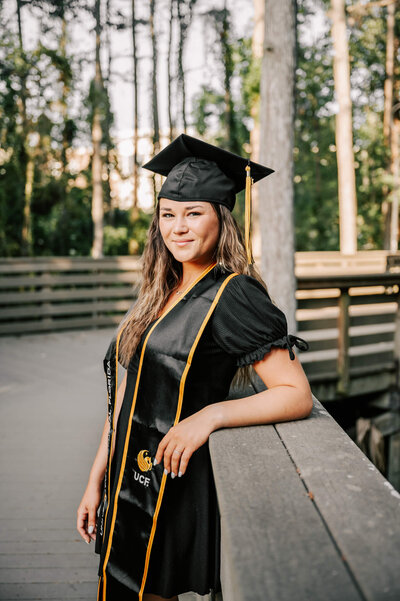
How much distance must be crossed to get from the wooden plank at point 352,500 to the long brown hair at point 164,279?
0.39 meters

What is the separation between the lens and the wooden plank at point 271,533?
78 centimetres

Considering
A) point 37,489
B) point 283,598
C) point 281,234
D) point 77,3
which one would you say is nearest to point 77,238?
point 77,3

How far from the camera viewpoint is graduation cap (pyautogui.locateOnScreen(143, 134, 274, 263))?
5.65ft

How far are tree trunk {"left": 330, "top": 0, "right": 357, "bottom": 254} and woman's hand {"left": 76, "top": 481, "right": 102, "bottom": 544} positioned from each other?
1572 centimetres

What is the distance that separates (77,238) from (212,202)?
53.0 feet

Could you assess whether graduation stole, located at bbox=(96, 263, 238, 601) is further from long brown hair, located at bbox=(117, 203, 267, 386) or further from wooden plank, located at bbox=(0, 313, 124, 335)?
wooden plank, located at bbox=(0, 313, 124, 335)

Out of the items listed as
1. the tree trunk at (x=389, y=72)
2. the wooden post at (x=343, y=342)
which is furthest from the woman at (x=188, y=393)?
the tree trunk at (x=389, y=72)

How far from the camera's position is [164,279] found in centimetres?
193

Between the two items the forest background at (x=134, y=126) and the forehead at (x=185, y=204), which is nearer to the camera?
the forehead at (x=185, y=204)

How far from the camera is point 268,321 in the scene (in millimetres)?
1490

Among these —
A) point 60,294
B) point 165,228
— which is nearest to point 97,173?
point 60,294

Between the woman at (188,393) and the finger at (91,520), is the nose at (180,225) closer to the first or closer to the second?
the woman at (188,393)

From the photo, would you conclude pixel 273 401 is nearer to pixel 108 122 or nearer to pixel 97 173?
pixel 97 173

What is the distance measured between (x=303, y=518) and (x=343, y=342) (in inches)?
216
